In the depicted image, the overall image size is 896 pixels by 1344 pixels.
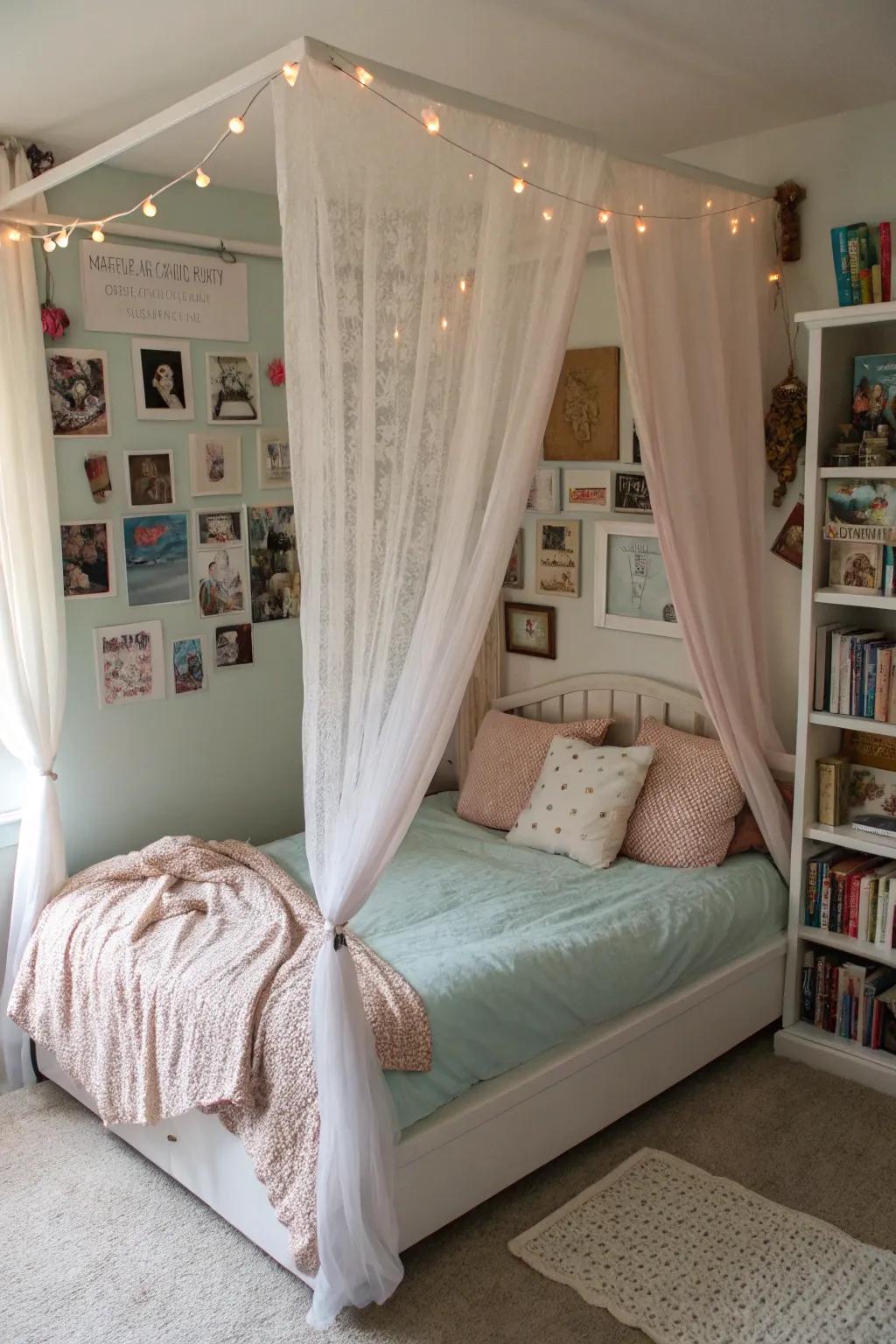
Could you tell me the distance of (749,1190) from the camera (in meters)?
2.75

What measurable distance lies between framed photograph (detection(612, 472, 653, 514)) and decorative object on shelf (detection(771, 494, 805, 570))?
486 millimetres

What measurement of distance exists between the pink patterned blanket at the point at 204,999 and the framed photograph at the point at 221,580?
0.84m

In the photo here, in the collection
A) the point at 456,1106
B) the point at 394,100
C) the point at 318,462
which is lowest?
the point at 456,1106

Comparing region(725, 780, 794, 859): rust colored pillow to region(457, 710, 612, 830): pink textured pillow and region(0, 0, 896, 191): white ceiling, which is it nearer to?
region(457, 710, 612, 830): pink textured pillow

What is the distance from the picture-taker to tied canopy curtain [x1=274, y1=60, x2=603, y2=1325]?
208cm

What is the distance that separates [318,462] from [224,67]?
1.18m

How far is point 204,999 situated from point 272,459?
2024 millimetres

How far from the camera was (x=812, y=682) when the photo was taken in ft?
10.5

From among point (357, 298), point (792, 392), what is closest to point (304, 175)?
point (357, 298)

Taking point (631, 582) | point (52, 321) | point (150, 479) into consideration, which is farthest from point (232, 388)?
point (631, 582)

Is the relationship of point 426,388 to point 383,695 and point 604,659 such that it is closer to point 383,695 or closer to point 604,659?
point 383,695

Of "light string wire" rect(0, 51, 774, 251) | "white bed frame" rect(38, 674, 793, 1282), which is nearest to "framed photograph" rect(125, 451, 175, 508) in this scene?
"light string wire" rect(0, 51, 774, 251)

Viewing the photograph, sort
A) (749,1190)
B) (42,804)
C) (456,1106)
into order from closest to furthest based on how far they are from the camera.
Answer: (456,1106), (749,1190), (42,804)

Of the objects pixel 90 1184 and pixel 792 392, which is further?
pixel 792 392
